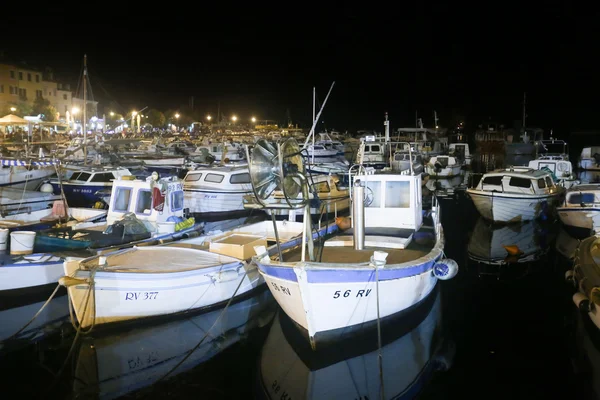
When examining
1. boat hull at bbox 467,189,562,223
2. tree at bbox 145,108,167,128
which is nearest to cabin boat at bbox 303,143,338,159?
boat hull at bbox 467,189,562,223

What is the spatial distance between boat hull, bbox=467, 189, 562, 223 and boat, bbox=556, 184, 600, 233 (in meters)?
1.70

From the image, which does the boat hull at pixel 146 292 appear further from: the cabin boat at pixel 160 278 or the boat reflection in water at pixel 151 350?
the boat reflection in water at pixel 151 350

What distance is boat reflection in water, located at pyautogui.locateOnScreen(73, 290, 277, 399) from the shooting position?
8.62 metres

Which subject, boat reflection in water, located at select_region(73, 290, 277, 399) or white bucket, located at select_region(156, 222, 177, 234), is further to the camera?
white bucket, located at select_region(156, 222, 177, 234)

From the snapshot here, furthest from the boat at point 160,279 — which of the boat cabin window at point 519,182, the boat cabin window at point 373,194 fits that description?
the boat cabin window at point 519,182

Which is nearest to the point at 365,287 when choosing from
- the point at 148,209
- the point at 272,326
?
the point at 272,326

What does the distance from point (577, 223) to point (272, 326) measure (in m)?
12.4

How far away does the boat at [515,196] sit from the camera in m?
20.2

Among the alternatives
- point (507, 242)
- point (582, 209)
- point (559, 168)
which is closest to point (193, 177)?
point (507, 242)

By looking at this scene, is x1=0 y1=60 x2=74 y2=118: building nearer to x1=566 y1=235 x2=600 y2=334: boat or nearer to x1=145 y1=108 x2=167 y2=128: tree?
x1=145 y1=108 x2=167 y2=128: tree

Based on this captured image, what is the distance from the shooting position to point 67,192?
2277 cm

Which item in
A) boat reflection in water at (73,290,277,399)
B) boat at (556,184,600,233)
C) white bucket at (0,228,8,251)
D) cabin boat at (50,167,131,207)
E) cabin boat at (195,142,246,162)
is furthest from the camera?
cabin boat at (195,142,246,162)

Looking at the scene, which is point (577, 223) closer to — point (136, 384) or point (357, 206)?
point (357, 206)

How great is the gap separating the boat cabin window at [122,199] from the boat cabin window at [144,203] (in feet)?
1.02
